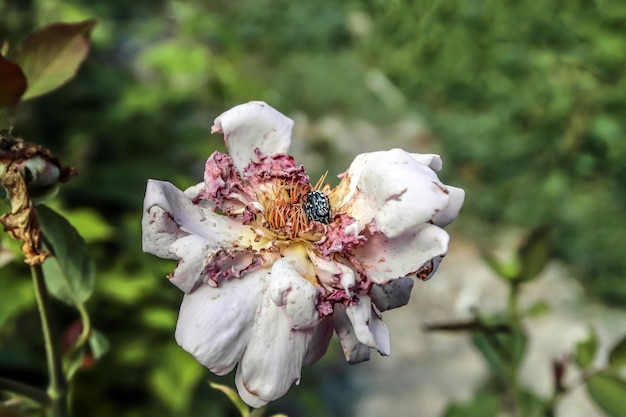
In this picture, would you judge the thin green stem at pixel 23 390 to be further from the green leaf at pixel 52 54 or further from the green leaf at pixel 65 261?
the green leaf at pixel 52 54

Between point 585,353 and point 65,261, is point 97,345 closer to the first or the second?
point 65,261

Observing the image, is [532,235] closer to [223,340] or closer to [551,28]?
[223,340]

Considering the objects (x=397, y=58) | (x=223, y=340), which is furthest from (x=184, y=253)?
(x=397, y=58)

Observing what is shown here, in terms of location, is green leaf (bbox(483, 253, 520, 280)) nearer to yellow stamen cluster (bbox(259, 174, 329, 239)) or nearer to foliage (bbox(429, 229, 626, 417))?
foliage (bbox(429, 229, 626, 417))

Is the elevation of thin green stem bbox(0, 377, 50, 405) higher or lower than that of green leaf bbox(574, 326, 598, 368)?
higher

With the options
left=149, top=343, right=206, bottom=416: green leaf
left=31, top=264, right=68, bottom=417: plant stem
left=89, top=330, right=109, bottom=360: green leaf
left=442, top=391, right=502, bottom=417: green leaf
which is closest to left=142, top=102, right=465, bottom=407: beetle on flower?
left=31, top=264, right=68, bottom=417: plant stem

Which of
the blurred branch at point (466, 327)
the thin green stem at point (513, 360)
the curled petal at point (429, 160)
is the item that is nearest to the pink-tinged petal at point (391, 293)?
the curled petal at point (429, 160)

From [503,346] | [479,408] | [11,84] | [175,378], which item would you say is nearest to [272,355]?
[11,84]
